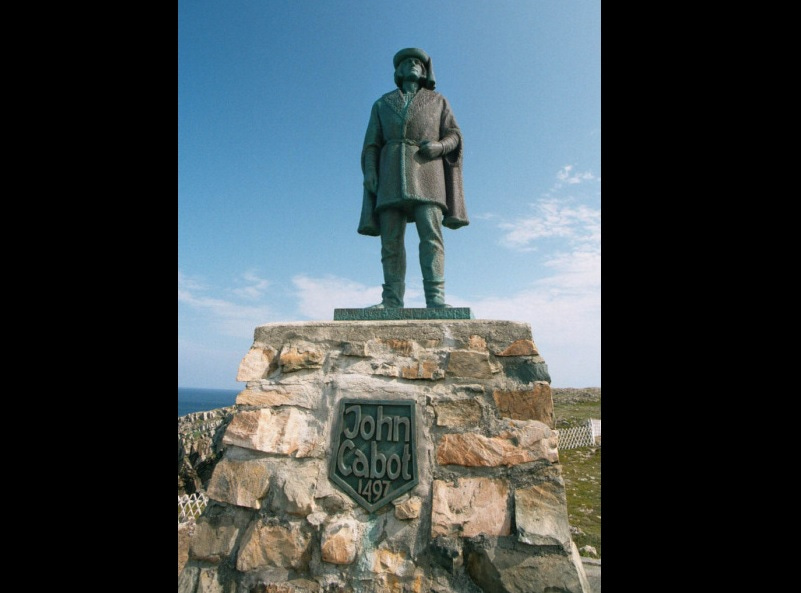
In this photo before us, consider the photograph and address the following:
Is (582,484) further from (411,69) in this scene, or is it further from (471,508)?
(411,69)

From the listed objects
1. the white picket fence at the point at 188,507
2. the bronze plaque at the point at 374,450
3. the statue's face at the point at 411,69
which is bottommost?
the white picket fence at the point at 188,507

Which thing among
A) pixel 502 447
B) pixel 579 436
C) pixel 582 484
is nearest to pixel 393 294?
pixel 502 447

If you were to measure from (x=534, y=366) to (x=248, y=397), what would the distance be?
4.68ft

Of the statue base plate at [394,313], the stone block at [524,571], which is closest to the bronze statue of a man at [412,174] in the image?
the statue base plate at [394,313]

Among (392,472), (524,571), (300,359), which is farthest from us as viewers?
(300,359)

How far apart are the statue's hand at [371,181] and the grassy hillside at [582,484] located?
298cm

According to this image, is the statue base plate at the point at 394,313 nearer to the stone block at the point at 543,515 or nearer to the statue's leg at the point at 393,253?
the statue's leg at the point at 393,253

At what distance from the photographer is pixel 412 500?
78.5 inches

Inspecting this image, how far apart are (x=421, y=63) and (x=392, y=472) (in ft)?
8.34

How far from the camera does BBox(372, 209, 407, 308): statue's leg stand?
2.85 m

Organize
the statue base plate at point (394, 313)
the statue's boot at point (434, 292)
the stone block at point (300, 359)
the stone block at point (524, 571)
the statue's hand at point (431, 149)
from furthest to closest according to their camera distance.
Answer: the statue's hand at point (431, 149), the statue's boot at point (434, 292), the statue base plate at point (394, 313), the stone block at point (300, 359), the stone block at point (524, 571)

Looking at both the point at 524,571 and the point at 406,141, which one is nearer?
the point at 524,571

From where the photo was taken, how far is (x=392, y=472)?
205 centimetres

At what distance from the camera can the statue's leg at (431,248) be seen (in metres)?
2.72
